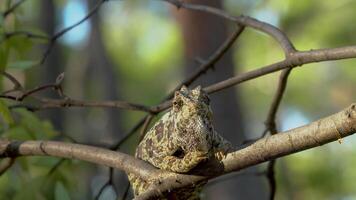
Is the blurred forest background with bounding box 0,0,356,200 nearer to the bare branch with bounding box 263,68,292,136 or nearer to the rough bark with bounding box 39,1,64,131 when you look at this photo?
the rough bark with bounding box 39,1,64,131

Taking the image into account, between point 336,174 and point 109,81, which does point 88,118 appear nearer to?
point 109,81

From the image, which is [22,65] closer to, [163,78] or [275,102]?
[275,102]

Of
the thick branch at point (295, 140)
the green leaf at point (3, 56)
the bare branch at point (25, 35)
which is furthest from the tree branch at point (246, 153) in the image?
the bare branch at point (25, 35)

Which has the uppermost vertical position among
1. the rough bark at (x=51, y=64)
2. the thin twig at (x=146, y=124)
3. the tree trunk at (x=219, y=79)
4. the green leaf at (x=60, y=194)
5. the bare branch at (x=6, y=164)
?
the rough bark at (x=51, y=64)

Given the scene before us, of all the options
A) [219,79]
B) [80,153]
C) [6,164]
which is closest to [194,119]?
[80,153]

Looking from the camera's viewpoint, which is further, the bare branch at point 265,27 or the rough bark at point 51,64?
the rough bark at point 51,64

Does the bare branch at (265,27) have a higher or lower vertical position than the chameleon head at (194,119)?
higher

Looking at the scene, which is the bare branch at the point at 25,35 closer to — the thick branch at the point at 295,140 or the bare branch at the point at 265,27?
the bare branch at the point at 265,27

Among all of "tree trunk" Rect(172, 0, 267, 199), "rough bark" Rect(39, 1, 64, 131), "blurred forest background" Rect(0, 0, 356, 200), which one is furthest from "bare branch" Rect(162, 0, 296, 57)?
"rough bark" Rect(39, 1, 64, 131)
